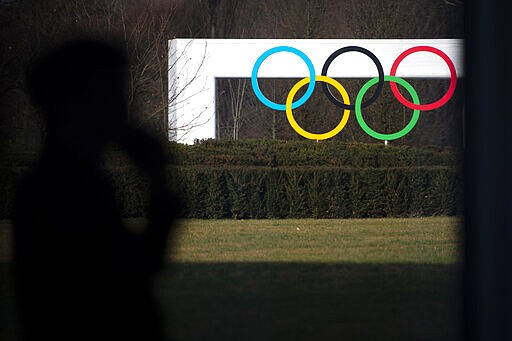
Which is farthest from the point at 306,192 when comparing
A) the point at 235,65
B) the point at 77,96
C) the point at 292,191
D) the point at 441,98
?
the point at 77,96

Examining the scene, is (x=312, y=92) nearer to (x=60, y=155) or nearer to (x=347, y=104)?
(x=347, y=104)

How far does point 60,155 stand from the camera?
1.61 metres

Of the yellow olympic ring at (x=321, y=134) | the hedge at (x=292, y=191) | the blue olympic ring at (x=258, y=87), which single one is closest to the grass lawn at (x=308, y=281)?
the hedge at (x=292, y=191)

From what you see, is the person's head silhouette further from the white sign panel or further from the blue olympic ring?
the blue olympic ring

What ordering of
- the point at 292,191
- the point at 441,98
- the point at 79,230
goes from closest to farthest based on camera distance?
the point at 79,230, the point at 441,98, the point at 292,191

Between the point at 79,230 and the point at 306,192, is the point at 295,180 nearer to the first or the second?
the point at 306,192

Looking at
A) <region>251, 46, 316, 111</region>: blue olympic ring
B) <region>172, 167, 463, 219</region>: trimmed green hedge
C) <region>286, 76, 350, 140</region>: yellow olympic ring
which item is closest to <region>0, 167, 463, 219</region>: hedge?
<region>172, 167, 463, 219</region>: trimmed green hedge

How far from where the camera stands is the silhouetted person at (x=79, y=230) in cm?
154

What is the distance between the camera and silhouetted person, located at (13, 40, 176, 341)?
1.54 metres

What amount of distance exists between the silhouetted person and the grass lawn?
0.06m

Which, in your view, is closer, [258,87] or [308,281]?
[308,281]

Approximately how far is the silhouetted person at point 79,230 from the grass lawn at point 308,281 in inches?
2.4

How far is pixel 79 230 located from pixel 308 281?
725mm

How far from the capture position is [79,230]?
1.57 m
